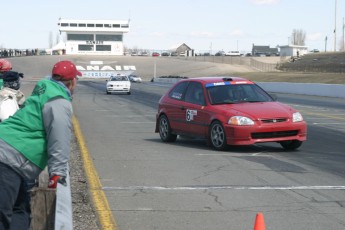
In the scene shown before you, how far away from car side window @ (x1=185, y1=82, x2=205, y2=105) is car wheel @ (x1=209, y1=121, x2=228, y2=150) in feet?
2.72

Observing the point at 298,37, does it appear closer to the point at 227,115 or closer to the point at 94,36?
the point at 94,36

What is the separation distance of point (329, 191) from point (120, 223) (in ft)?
10.7

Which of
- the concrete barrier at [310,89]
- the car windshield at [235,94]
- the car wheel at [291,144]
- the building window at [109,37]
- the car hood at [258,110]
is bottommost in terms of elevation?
the concrete barrier at [310,89]

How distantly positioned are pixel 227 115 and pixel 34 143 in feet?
27.7

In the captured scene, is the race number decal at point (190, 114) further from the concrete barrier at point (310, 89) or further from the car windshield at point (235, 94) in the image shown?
the concrete barrier at point (310, 89)

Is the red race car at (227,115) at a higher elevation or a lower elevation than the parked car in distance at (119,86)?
higher

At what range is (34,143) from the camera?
4.78m

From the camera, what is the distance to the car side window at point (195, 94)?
1415 cm

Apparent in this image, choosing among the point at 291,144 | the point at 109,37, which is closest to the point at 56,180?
the point at 291,144

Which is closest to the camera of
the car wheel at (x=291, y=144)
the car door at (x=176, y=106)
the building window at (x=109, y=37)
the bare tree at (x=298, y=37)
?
the car wheel at (x=291, y=144)

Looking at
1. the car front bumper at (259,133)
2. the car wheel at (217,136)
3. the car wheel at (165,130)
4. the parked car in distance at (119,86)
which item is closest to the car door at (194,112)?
the car wheel at (217,136)

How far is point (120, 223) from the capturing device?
23.1 ft

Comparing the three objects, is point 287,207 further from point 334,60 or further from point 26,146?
point 334,60

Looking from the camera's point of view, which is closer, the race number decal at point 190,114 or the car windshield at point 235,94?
the car windshield at point 235,94
